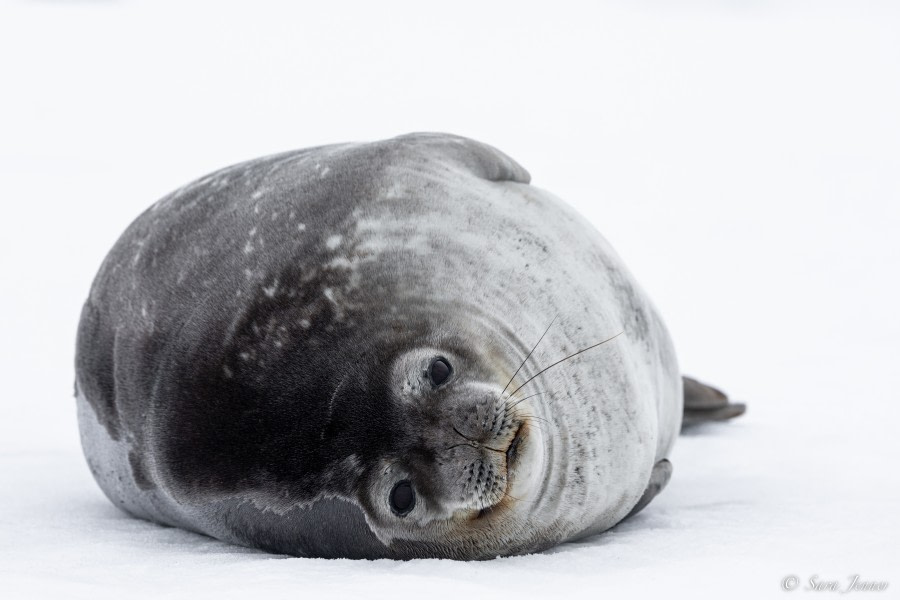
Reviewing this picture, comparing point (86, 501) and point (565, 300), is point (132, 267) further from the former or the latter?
point (565, 300)

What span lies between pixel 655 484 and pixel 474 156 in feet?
3.46

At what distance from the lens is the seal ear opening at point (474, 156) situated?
325 cm

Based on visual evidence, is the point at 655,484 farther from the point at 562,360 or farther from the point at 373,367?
the point at 373,367

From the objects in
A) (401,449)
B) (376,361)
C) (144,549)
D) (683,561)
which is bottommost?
(144,549)

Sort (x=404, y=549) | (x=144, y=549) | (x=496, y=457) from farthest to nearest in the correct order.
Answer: (x=144, y=549), (x=404, y=549), (x=496, y=457)

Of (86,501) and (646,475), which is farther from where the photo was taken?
(86,501)

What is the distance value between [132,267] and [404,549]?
119 cm

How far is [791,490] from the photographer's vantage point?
3234 mm

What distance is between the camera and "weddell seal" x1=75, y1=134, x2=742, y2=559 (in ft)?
7.98

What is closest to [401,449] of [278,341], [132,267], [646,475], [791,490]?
[278,341]

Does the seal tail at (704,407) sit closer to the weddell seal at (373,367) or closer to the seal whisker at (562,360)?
the weddell seal at (373,367)

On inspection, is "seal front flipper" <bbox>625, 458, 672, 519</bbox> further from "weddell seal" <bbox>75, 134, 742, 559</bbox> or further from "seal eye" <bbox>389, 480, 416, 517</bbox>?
Answer: "seal eye" <bbox>389, 480, 416, 517</bbox>

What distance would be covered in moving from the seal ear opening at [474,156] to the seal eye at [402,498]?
1.11 meters

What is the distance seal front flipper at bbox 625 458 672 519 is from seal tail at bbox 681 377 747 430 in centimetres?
126
